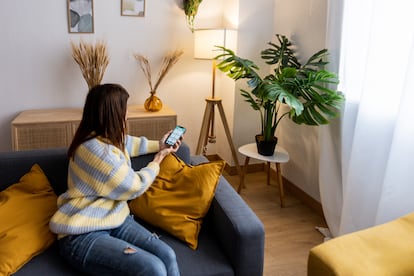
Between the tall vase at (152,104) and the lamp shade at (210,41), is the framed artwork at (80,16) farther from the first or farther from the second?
the lamp shade at (210,41)

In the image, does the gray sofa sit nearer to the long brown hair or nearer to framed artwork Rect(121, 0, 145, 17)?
the long brown hair

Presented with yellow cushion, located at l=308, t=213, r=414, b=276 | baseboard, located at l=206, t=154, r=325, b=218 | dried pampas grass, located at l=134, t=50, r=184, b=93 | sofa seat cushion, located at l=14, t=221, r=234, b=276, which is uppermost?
dried pampas grass, located at l=134, t=50, r=184, b=93

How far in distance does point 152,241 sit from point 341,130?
1.47 meters

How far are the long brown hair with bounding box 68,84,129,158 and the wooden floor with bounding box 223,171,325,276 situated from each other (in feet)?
4.19

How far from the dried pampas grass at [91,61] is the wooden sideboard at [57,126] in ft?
1.06

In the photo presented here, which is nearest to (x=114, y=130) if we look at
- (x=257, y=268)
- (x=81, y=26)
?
(x=257, y=268)

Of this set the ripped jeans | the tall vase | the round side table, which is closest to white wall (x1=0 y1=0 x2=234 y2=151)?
the tall vase

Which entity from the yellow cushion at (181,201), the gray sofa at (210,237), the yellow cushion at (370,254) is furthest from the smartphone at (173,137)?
the yellow cushion at (370,254)

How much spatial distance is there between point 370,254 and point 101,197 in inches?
43.6

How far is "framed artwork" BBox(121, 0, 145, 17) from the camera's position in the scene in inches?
129

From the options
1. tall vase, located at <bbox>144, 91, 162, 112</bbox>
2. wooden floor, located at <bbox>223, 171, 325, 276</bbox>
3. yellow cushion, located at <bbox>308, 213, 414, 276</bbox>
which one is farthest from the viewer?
tall vase, located at <bbox>144, 91, 162, 112</bbox>

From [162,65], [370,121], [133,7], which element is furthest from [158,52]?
[370,121]

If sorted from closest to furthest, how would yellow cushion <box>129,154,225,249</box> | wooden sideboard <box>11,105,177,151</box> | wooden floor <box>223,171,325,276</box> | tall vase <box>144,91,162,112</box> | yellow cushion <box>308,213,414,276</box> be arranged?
yellow cushion <box>308,213,414,276</box> < yellow cushion <box>129,154,225,249</box> < wooden floor <box>223,171,325,276</box> < wooden sideboard <box>11,105,177,151</box> < tall vase <box>144,91,162,112</box>

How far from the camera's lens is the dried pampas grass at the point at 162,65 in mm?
3365
